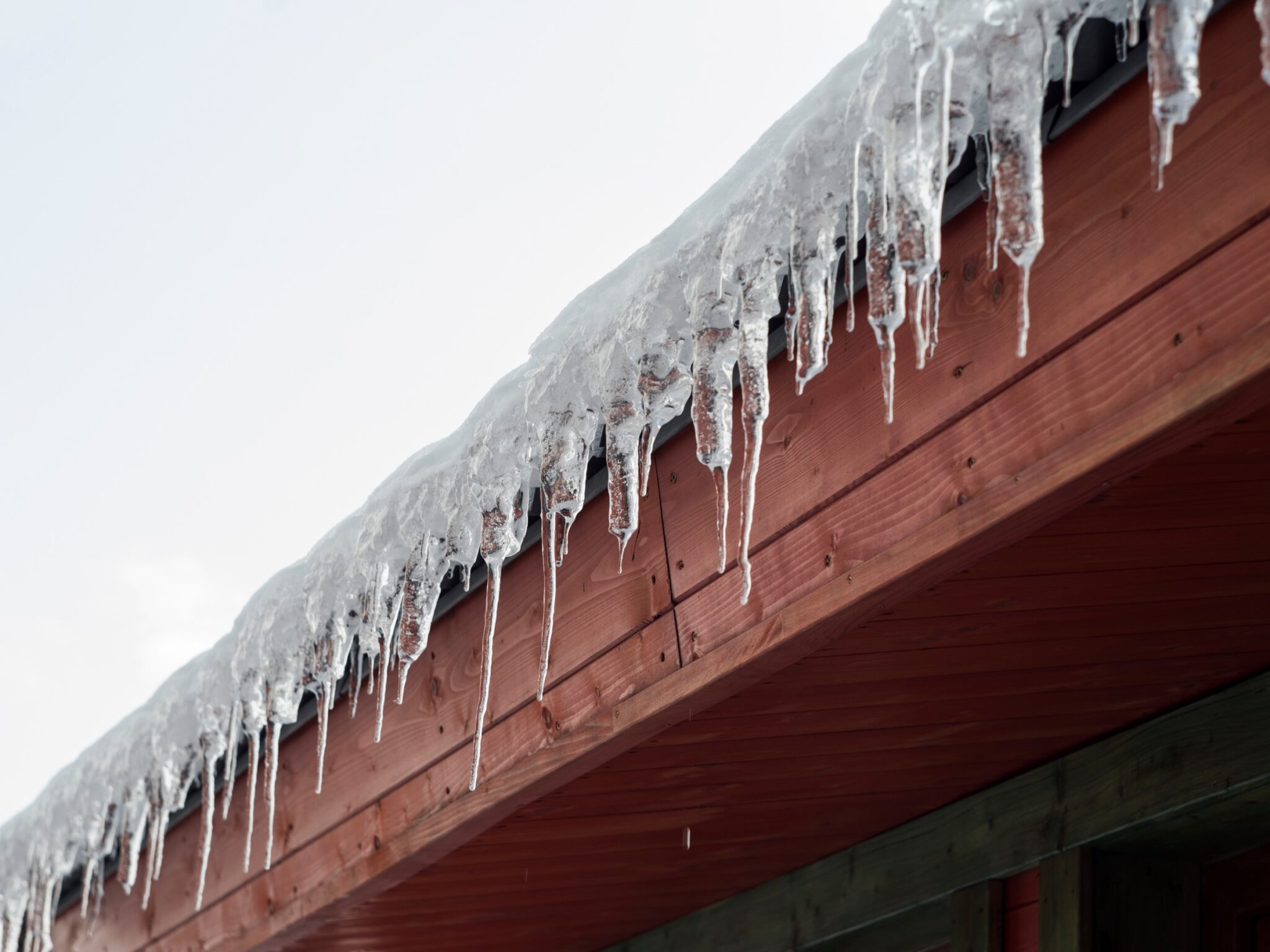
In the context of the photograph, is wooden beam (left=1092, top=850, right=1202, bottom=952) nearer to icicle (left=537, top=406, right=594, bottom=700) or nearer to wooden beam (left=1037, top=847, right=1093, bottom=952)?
wooden beam (left=1037, top=847, right=1093, bottom=952)

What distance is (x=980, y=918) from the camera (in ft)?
8.95

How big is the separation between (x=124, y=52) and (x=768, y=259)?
14.4 meters

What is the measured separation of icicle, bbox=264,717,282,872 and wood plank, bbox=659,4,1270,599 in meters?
1.19

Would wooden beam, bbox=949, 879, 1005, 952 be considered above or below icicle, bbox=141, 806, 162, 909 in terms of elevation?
below

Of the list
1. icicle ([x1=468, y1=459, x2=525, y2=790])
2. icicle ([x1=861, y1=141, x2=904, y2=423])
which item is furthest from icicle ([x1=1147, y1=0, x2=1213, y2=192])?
icicle ([x1=468, y1=459, x2=525, y2=790])

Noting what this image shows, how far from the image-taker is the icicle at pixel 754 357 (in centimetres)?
162

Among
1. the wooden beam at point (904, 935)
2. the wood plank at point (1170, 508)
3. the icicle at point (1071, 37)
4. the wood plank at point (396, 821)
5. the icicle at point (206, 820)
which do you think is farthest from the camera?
the icicle at point (206, 820)

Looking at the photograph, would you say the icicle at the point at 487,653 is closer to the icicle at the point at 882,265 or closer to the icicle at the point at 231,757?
the icicle at the point at 231,757

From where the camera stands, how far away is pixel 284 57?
1460 cm

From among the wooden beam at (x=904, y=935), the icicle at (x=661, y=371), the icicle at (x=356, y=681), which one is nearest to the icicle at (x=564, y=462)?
the icicle at (x=661, y=371)

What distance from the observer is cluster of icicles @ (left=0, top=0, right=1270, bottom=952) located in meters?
1.35

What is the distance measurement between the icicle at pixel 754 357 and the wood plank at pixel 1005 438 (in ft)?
0.31

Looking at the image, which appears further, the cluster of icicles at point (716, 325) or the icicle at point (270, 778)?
the icicle at point (270, 778)

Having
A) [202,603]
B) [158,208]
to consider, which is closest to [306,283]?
[158,208]
